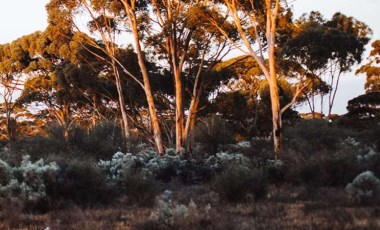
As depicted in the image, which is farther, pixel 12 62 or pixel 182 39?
pixel 12 62

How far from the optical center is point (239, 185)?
9.09m

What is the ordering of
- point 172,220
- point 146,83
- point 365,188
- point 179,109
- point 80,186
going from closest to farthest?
point 172,220, point 365,188, point 80,186, point 146,83, point 179,109

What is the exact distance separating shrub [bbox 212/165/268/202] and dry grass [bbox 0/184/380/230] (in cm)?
20

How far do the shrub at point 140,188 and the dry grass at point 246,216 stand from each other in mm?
294

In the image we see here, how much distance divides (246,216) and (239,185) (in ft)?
5.74

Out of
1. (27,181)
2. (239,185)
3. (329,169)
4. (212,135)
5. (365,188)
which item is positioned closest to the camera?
(365,188)

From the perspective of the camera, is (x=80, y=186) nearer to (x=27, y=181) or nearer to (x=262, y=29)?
(x=27, y=181)

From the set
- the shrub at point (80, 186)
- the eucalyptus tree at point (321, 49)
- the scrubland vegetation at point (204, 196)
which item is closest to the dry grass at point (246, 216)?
the scrubland vegetation at point (204, 196)

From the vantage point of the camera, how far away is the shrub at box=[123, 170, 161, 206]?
965 centimetres

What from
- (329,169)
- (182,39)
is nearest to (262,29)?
(182,39)

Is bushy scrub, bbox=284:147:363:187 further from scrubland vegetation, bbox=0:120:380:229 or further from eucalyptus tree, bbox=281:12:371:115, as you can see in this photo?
eucalyptus tree, bbox=281:12:371:115

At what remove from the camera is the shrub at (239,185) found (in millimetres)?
9086

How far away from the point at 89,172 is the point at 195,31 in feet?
43.2

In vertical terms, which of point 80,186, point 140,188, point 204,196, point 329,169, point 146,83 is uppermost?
point 146,83
